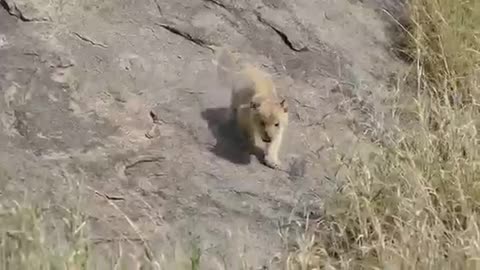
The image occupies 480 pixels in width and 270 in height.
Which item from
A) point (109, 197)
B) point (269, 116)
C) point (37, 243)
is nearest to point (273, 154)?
point (269, 116)

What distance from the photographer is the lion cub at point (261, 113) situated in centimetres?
455

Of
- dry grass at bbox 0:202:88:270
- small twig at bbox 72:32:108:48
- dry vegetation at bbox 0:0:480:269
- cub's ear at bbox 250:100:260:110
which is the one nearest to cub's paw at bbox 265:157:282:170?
cub's ear at bbox 250:100:260:110

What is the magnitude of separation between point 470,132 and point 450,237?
81cm

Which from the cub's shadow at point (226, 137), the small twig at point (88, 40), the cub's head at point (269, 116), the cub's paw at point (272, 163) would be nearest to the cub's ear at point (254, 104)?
the cub's head at point (269, 116)

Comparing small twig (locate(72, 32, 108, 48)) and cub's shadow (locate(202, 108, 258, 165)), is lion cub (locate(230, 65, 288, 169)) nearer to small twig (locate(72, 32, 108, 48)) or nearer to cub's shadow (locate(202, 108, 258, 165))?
cub's shadow (locate(202, 108, 258, 165))

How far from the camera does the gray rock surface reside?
4086 mm

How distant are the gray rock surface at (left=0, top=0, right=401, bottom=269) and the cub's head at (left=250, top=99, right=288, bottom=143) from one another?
123mm

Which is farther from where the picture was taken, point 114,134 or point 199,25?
point 199,25

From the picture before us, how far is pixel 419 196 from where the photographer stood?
3.80 meters

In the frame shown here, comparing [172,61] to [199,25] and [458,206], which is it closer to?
[199,25]

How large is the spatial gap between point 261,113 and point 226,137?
197 mm

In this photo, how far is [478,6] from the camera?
538 centimetres

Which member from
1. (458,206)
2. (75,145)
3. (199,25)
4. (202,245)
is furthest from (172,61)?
(458,206)

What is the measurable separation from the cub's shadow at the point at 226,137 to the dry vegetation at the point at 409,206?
58cm
